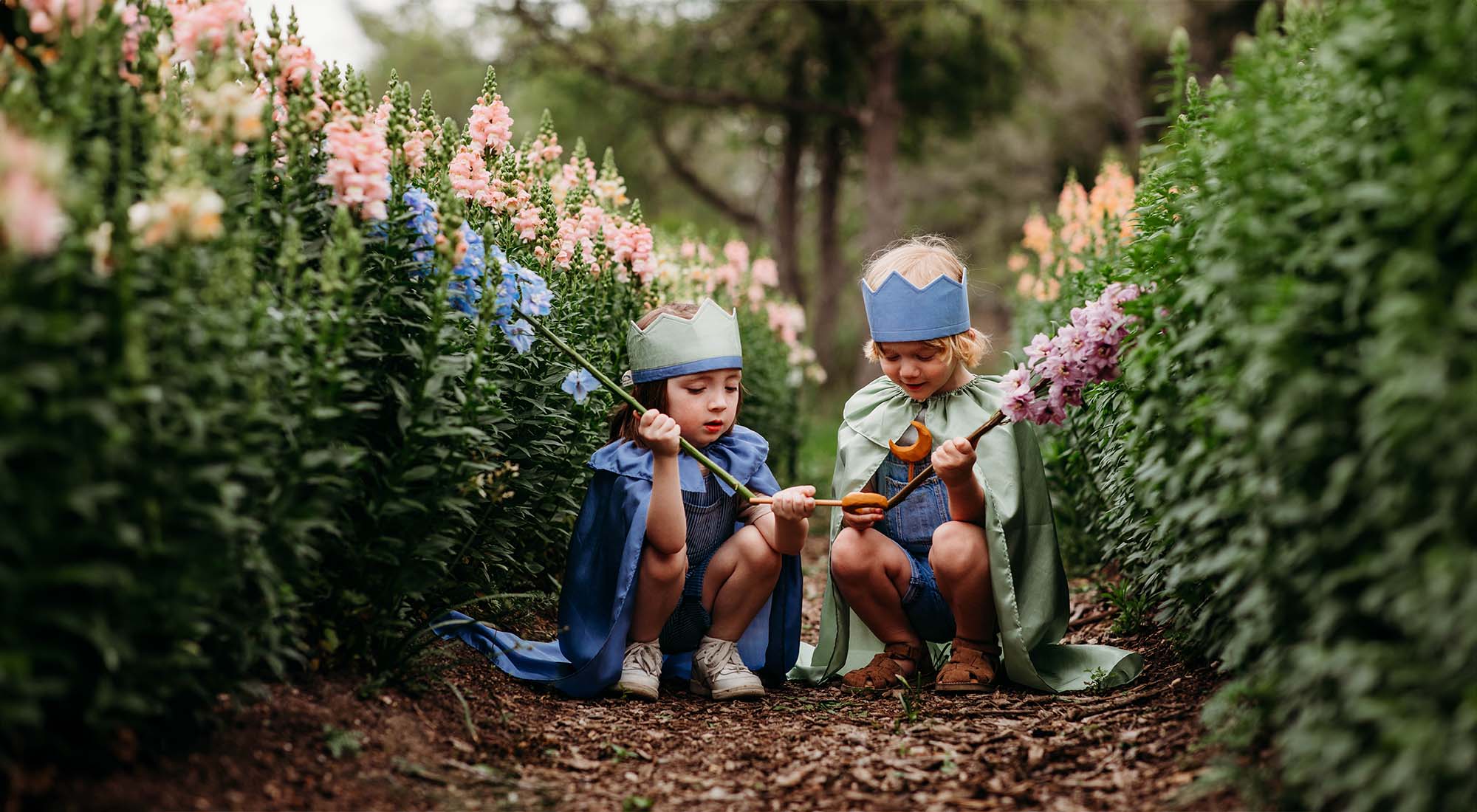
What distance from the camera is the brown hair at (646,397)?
402 cm

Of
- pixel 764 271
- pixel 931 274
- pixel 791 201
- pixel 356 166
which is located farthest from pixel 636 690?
pixel 791 201

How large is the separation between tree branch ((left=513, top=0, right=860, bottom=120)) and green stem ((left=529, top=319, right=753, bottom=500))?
43.2 ft

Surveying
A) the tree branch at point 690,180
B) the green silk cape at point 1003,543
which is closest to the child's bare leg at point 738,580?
the green silk cape at point 1003,543

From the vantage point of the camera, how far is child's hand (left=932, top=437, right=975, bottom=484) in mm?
3781

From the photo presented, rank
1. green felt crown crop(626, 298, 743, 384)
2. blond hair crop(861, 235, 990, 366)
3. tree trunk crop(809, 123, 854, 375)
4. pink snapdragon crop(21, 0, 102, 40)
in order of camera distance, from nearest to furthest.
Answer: pink snapdragon crop(21, 0, 102, 40)
green felt crown crop(626, 298, 743, 384)
blond hair crop(861, 235, 990, 366)
tree trunk crop(809, 123, 854, 375)

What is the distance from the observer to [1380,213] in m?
2.10

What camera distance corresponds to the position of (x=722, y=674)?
391cm

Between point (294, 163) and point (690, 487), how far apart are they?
166 centimetres

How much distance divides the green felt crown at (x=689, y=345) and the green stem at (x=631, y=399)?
0.49 ft

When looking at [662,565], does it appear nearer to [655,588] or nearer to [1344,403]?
[655,588]

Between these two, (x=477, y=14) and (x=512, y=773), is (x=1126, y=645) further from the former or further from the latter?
(x=477, y=14)

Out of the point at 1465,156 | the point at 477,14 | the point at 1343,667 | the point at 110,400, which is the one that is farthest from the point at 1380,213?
the point at 477,14

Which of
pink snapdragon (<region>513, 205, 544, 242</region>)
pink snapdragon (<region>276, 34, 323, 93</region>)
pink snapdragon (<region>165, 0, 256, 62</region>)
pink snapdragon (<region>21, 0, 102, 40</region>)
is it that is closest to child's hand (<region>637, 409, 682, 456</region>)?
pink snapdragon (<region>513, 205, 544, 242</region>)

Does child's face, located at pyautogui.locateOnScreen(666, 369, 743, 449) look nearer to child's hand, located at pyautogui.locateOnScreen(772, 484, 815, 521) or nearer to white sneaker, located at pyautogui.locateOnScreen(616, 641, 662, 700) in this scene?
child's hand, located at pyautogui.locateOnScreen(772, 484, 815, 521)
